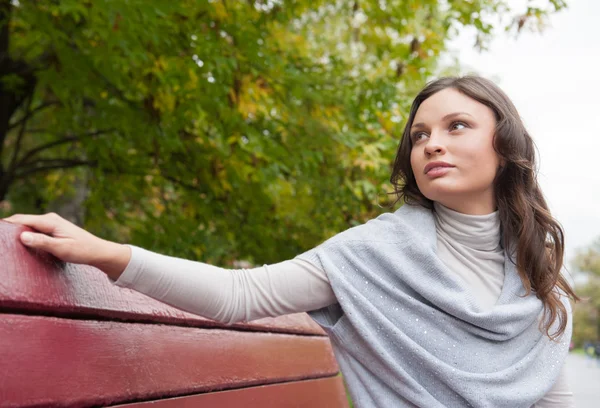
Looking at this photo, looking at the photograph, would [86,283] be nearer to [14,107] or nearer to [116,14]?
[116,14]

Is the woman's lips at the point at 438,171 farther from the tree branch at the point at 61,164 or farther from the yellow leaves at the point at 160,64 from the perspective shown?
the tree branch at the point at 61,164

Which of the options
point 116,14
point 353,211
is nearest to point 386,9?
point 353,211

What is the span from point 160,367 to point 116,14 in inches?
96.9

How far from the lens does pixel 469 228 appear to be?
1.67 metres

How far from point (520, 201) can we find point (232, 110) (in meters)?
2.59

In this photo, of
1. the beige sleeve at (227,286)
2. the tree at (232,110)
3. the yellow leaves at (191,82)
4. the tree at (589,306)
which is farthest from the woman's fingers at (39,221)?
the tree at (589,306)

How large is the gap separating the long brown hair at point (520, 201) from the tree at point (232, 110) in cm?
219

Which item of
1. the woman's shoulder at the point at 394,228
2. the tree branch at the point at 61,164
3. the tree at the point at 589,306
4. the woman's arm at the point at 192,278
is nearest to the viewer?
the woman's arm at the point at 192,278

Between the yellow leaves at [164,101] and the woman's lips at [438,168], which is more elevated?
the woman's lips at [438,168]

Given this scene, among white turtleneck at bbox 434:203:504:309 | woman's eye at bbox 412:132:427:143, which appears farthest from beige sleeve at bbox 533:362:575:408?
woman's eye at bbox 412:132:427:143

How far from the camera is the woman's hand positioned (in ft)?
3.41

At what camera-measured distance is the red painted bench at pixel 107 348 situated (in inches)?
37.9

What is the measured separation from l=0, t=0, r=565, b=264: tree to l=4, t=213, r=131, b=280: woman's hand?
261 centimetres

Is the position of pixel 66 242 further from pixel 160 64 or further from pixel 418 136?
pixel 160 64
